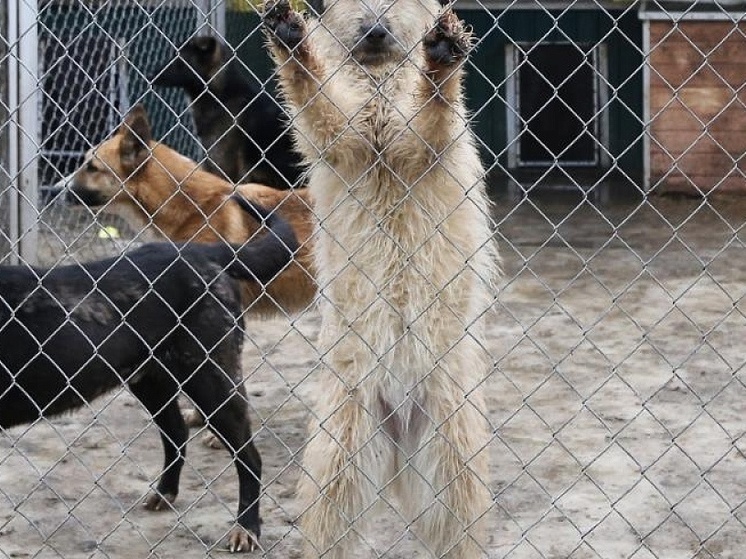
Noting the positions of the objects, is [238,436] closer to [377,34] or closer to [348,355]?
[348,355]

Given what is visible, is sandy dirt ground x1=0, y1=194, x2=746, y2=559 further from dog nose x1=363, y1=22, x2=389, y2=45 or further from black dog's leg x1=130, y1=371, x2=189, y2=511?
dog nose x1=363, y1=22, x2=389, y2=45

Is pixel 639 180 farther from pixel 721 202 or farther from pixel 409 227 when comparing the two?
pixel 409 227

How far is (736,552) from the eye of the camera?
15.9 feet

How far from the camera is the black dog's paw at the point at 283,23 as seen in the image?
3.97 meters

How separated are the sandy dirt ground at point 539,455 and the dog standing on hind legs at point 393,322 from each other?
23 cm

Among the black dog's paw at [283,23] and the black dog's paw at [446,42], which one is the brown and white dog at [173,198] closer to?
the black dog's paw at [283,23]

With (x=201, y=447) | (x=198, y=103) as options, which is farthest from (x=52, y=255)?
(x=201, y=447)

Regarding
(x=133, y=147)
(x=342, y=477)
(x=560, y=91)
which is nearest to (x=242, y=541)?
(x=342, y=477)

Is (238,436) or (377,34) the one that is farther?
(238,436)

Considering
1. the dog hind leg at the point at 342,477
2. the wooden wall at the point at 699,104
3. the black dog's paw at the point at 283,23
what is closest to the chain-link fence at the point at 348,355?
the dog hind leg at the point at 342,477

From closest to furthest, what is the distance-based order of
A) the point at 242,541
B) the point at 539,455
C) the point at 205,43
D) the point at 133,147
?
1. the point at 539,455
2. the point at 242,541
3. the point at 133,147
4. the point at 205,43

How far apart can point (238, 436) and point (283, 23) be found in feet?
6.43

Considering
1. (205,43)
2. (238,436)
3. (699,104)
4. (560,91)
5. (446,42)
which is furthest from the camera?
(560,91)

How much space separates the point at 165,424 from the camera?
5621mm
